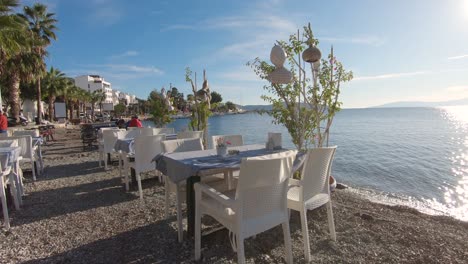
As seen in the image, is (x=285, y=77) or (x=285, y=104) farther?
(x=285, y=104)

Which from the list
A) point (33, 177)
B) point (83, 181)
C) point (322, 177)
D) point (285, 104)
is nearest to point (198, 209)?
point (322, 177)

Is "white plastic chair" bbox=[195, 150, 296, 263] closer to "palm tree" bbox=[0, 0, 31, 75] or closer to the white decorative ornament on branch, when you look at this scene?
the white decorative ornament on branch

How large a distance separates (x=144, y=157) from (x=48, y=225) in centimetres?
148

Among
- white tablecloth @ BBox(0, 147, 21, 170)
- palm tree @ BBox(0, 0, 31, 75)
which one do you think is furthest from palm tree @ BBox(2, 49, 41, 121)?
white tablecloth @ BBox(0, 147, 21, 170)

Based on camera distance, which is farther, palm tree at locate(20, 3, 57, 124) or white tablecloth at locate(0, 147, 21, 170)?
palm tree at locate(20, 3, 57, 124)

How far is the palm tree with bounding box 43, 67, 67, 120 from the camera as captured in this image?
29688mm

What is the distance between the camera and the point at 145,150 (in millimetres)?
4289

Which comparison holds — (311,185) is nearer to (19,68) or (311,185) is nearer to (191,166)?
(191,166)

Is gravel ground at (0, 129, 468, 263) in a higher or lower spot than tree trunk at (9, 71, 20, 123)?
lower

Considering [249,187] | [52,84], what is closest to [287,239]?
[249,187]

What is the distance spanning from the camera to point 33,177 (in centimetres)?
550

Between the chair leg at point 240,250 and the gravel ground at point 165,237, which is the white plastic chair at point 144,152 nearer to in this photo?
the gravel ground at point 165,237

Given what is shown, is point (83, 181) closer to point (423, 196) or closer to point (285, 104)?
point (285, 104)

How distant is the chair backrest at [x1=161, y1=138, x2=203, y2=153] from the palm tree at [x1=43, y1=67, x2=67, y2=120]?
31330 mm
